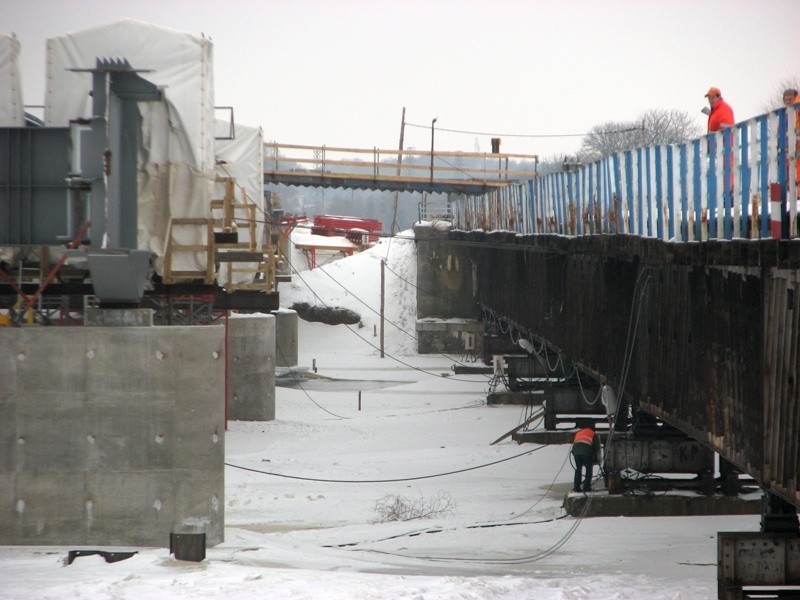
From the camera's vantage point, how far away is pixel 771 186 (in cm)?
1022

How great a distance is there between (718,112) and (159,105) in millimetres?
8850

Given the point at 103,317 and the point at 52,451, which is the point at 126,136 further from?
the point at 52,451

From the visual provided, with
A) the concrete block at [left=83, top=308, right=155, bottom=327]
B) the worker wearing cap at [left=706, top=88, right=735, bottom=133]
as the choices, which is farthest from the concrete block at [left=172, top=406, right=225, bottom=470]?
the worker wearing cap at [left=706, top=88, right=735, bottom=133]

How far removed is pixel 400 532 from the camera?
52.4 ft

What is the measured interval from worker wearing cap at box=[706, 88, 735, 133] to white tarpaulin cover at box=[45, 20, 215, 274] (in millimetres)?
8280

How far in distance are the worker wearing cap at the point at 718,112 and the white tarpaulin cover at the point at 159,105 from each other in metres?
8.28

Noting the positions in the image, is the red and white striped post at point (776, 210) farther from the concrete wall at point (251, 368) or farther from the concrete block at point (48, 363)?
the concrete wall at point (251, 368)

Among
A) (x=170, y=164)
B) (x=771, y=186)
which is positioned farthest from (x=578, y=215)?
(x=771, y=186)

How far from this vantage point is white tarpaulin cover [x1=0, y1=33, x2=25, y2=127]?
16.5 meters

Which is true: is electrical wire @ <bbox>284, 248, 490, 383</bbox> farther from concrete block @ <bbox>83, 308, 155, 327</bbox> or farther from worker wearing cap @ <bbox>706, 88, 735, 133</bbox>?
worker wearing cap @ <bbox>706, 88, 735, 133</bbox>

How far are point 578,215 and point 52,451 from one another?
11.8 m

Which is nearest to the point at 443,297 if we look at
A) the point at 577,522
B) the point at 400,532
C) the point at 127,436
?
the point at 577,522

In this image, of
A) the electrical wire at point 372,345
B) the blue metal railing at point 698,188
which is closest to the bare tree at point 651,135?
the electrical wire at point 372,345

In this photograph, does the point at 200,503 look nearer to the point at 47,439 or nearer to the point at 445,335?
the point at 47,439
